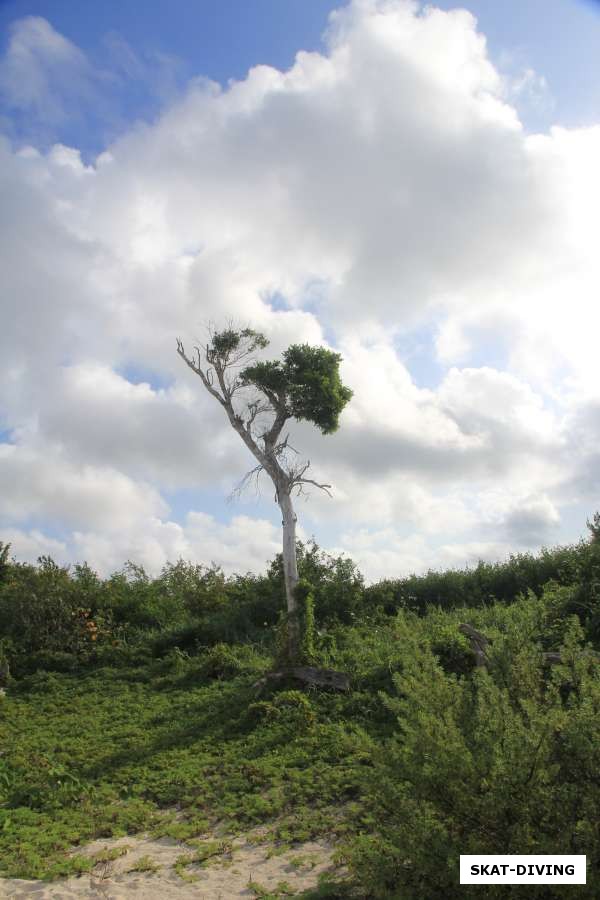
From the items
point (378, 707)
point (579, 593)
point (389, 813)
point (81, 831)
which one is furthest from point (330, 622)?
point (389, 813)

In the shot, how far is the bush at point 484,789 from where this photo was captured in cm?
411

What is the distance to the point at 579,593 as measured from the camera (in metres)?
→ 15.1

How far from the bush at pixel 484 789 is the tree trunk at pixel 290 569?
28.6 feet

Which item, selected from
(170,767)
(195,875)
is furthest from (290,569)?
(195,875)

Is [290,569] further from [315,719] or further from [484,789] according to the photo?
[484,789]

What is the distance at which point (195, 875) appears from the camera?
6.17 m

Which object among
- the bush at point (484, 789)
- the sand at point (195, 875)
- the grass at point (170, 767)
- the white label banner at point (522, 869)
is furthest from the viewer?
the grass at point (170, 767)

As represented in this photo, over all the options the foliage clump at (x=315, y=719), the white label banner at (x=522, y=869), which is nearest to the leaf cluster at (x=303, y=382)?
the foliage clump at (x=315, y=719)

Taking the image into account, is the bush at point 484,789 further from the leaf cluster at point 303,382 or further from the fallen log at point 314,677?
the leaf cluster at point 303,382

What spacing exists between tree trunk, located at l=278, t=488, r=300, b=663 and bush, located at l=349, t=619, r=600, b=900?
28.6 feet

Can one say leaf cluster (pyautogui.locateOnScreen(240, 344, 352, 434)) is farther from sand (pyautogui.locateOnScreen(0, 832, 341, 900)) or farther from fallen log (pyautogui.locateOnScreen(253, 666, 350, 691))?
sand (pyautogui.locateOnScreen(0, 832, 341, 900))

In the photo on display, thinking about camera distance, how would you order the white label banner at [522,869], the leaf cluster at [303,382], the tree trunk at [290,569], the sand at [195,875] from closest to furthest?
the white label banner at [522,869]
the sand at [195,875]
the tree trunk at [290,569]
the leaf cluster at [303,382]

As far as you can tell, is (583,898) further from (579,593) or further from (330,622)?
(330,622)

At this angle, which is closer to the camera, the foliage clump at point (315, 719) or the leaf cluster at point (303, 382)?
the foliage clump at point (315, 719)
